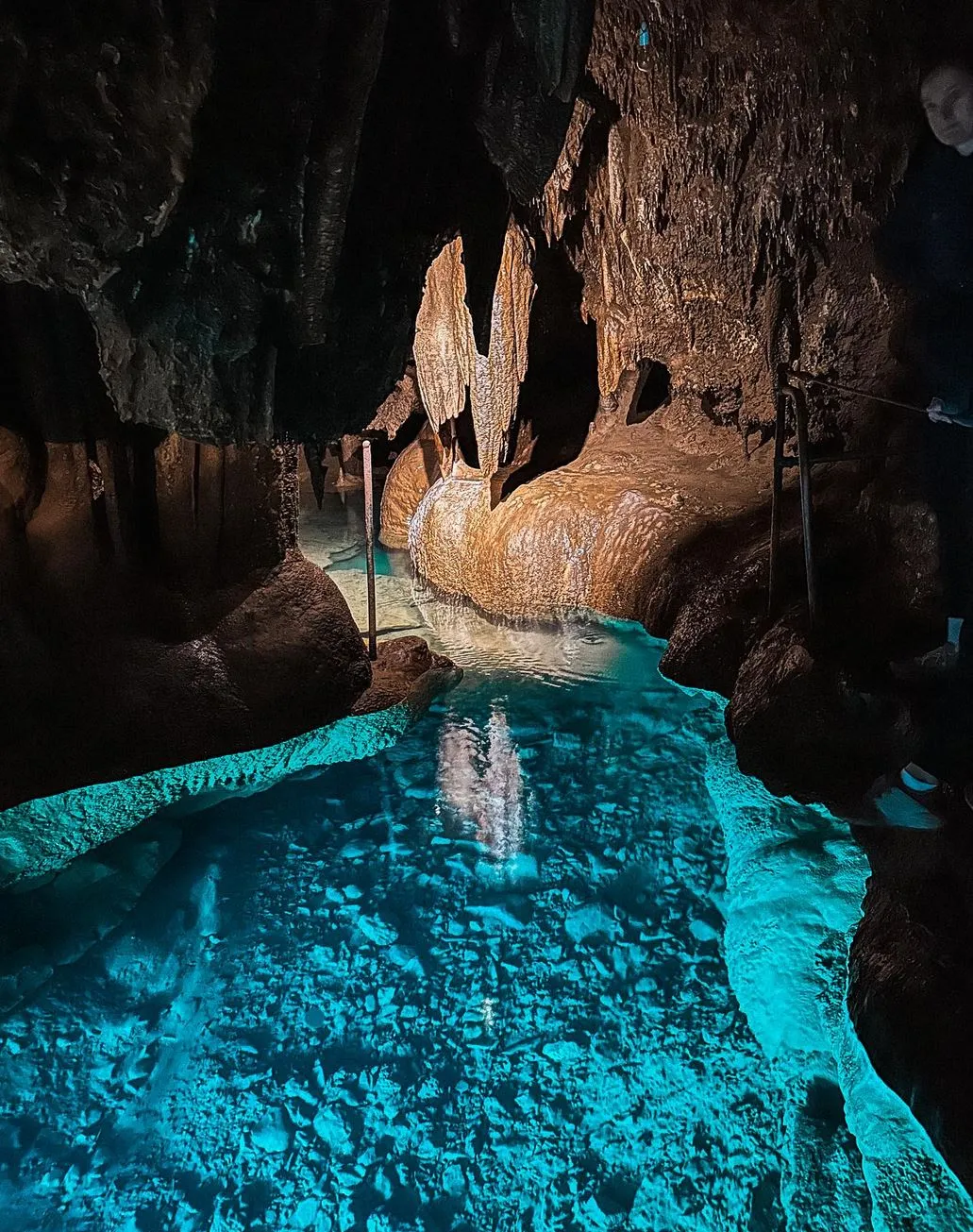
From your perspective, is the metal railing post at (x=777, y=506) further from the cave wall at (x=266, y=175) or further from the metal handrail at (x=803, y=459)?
the cave wall at (x=266, y=175)

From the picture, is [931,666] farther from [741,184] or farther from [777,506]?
[741,184]

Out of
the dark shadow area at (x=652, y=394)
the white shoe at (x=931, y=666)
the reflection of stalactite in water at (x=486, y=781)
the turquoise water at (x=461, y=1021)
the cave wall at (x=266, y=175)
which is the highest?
the cave wall at (x=266, y=175)

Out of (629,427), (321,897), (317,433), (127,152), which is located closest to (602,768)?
(321,897)

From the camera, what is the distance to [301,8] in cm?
212

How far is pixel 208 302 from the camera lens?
2459 mm

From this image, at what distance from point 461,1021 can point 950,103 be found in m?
4.25

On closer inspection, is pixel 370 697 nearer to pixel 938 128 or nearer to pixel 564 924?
pixel 564 924

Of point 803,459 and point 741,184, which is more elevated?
point 741,184

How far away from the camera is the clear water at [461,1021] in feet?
7.38

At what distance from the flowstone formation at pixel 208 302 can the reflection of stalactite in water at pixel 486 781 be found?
0.69m

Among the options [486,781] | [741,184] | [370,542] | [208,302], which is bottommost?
[486,781]

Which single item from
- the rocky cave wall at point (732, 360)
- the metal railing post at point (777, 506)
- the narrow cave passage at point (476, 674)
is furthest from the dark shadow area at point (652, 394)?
the metal railing post at point (777, 506)

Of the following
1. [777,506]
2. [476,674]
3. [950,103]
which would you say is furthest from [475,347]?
[950,103]

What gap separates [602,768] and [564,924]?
45.3 inches
